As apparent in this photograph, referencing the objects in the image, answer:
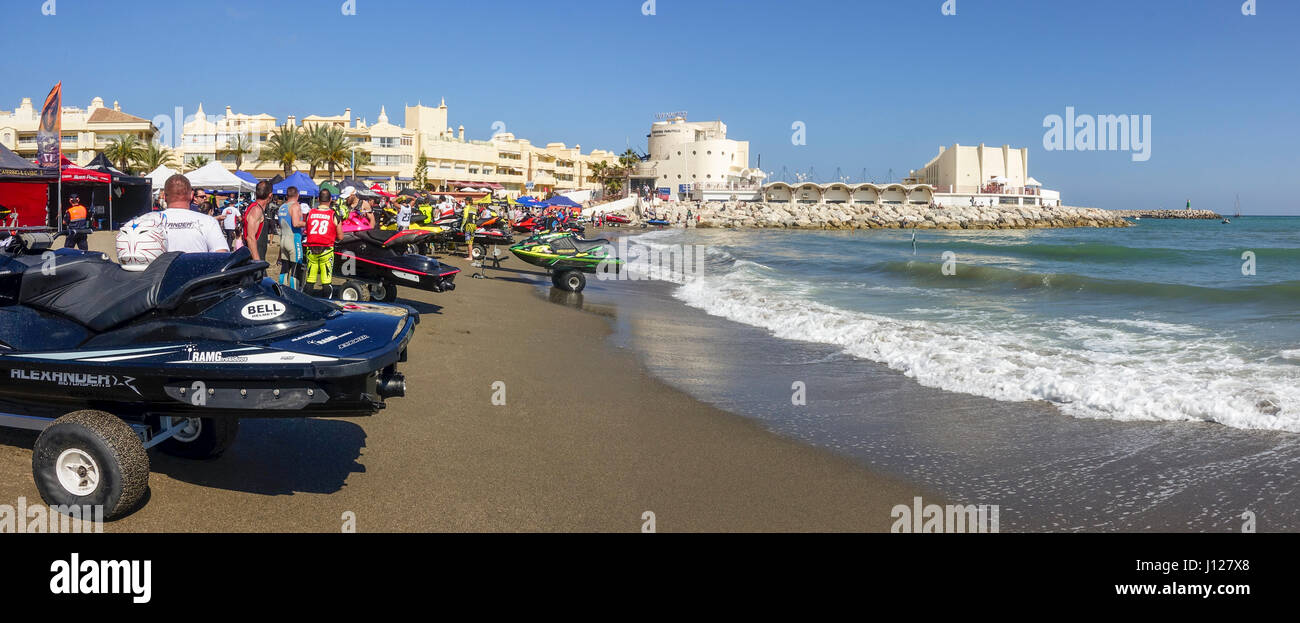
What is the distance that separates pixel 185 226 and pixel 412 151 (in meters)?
82.9

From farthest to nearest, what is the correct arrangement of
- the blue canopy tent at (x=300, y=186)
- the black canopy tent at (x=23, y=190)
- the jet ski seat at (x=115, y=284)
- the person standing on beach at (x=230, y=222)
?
the blue canopy tent at (x=300, y=186)
the black canopy tent at (x=23, y=190)
the person standing on beach at (x=230, y=222)
the jet ski seat at (x=115, y=284)

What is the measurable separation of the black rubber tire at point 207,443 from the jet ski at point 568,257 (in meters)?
12.3

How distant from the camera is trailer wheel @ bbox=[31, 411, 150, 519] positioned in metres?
3.91

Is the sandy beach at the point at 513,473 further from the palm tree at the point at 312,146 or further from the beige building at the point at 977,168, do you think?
the beige building at the point at 977,168

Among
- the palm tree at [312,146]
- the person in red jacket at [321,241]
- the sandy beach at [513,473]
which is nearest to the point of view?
the sandy beach at [513,473]

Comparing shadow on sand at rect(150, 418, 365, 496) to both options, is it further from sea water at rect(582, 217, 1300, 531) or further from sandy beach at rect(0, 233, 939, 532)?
sea water at rect(582, 217, 1300, 531)

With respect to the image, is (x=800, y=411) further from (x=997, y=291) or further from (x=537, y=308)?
(x=997, y=291)

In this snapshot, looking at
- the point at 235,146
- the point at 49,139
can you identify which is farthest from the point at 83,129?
the point at 49,139

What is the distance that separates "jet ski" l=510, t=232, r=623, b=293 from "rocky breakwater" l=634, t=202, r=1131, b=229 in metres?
67.9

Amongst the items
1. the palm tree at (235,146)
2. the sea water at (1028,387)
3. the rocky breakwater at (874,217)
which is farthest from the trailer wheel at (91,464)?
the rocky breakwater at (874,217)

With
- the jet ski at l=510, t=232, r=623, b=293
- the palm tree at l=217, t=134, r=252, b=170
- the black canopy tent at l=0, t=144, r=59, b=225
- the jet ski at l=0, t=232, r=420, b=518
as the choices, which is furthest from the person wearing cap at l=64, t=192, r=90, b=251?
the palm tree at l=217, t=134, r=252, b=170

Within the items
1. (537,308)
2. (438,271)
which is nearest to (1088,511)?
(438,271)

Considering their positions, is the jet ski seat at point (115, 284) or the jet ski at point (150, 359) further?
the jet ski seat at point (115, 284)

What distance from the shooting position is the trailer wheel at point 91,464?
154 inches
